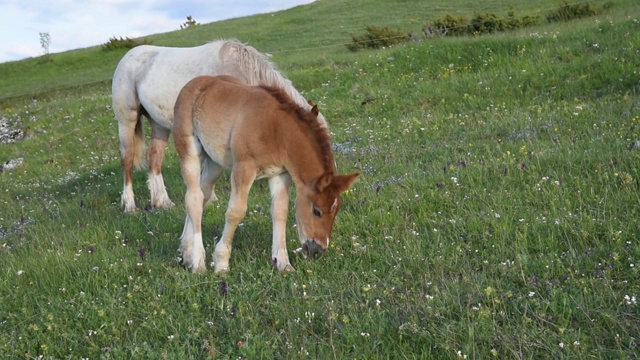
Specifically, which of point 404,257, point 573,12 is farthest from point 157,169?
point 573,12

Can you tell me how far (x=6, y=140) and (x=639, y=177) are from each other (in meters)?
19.6

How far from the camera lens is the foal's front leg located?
18.6 feet

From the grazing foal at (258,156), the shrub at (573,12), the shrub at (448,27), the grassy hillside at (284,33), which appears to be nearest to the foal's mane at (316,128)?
the grazing foal at (258,156)

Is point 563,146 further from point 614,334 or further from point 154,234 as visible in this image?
point 154,234

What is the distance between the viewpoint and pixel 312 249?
554 centimetres

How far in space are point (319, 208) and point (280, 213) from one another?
2.16 feet

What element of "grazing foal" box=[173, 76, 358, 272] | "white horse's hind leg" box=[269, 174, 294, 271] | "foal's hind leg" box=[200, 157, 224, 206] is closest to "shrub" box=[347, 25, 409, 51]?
"foal's hind leg" box=[200, 157, 224, 206]

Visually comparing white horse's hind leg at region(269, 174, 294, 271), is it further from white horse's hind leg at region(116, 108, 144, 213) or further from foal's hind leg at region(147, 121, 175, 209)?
white horse's hind leg at region(116, 108, 144, 213)

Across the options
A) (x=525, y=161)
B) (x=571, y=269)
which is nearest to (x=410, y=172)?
(x=525, y=161)

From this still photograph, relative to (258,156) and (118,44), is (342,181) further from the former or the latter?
(118,44)

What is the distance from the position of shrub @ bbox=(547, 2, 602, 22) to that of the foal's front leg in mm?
22571

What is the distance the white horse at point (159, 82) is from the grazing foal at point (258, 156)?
2125 mm

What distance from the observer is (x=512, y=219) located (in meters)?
5.87

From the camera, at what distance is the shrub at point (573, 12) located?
24375 millimetres
